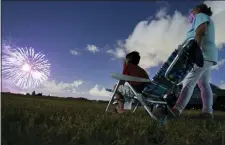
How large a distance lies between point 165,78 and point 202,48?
0.48 m

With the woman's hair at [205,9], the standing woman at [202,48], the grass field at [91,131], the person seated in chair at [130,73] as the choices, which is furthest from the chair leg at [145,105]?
the woman's hair at [205,9]

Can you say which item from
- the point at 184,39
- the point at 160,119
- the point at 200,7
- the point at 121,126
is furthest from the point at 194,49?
the point at 121,126

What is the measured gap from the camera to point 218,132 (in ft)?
10.8

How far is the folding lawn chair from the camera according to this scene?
3689mm

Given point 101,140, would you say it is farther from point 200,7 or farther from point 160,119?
point 200,7

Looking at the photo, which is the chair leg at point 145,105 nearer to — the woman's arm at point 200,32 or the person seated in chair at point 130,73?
the person seated in chair at point 130,73

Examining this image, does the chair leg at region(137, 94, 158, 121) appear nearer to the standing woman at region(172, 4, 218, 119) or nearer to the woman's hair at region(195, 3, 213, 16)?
the standing woman at region(172, 4, 218, 119)

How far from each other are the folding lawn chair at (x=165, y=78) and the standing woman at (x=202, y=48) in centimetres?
12

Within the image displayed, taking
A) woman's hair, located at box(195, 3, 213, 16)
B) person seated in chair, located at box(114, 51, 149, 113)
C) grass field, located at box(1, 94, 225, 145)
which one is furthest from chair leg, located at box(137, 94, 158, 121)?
woman's hair, located at box(195, 3, 213, 16)

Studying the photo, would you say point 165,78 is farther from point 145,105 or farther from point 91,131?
point 91,131

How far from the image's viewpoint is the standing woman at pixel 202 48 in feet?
12.1

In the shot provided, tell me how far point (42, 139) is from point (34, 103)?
1806mm

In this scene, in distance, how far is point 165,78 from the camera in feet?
12.7

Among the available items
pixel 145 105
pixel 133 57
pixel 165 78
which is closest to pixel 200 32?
pixel 165 78
